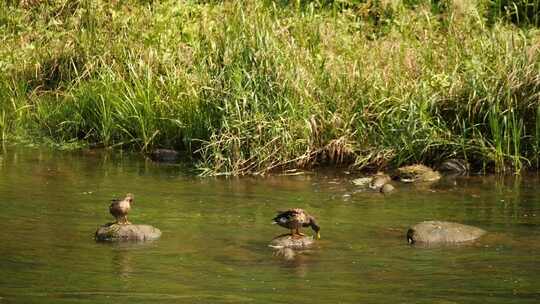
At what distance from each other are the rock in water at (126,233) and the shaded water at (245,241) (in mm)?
118

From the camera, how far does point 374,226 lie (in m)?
11.3

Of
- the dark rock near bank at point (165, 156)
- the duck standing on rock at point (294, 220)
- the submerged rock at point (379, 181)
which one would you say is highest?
the duck standing on rock at point (294, 220)

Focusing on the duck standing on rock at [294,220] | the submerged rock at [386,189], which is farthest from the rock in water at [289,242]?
the submerged rock at [386,189]

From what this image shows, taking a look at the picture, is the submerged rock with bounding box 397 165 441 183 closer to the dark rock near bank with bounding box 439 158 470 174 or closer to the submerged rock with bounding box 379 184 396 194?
the dark rock near bank with bounding box 439 158 470 174

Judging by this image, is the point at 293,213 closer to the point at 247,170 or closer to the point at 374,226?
the point at 374,226

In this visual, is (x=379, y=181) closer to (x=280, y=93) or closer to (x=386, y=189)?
(x=386, y=189)

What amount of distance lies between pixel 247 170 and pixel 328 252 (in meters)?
3.83

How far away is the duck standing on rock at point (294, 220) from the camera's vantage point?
10.4m

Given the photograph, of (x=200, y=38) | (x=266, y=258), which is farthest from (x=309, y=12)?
(x=266, y=258)

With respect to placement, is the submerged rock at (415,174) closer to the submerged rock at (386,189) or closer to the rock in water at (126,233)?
the submerged rock at (386,189)

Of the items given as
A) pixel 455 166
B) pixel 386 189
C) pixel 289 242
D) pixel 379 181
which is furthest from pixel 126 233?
pixel 455 166

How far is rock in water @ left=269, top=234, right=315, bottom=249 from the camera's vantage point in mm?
10328

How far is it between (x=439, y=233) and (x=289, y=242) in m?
1.26

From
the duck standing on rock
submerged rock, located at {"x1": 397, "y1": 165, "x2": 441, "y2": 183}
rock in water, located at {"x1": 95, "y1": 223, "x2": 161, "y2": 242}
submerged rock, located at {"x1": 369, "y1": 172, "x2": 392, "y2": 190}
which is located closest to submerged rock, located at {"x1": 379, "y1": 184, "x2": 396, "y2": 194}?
submerged rock, located at {"x1": 369, "y1": 172, "x2": 392, "y2": 190}
